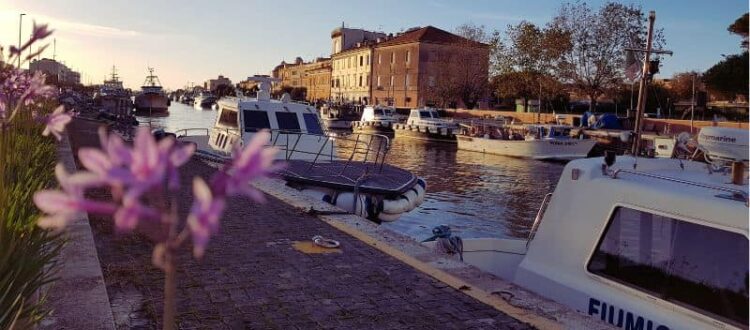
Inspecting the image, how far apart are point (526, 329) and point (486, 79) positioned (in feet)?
190

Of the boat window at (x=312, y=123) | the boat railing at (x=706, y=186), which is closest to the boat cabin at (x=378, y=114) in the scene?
the boat window at (x=312, y=123)

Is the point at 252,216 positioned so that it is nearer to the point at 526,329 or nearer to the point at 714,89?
the point at 526,329

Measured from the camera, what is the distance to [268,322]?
4.58m

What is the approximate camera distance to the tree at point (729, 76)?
36062 mm

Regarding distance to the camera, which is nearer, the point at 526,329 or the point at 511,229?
the point at 526,329

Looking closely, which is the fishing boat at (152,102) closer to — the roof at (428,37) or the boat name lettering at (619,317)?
the roof at (428,37)

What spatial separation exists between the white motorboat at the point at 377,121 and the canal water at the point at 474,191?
490 inches

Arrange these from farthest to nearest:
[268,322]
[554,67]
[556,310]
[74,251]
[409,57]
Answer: [409,57], [554,67], [74,251], [556,310], [268,322]

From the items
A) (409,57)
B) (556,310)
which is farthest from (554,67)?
(556,310)

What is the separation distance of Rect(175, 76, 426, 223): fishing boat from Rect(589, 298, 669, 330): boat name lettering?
528 cm

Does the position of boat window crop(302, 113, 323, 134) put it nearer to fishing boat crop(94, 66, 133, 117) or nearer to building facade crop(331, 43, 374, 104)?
fishing boat crop(94, 66, 133, 117)

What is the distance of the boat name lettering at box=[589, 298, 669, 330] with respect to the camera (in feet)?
15.4

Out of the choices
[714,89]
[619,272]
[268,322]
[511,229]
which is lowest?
[511,229]

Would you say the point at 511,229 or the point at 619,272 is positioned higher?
the point at 619,272
